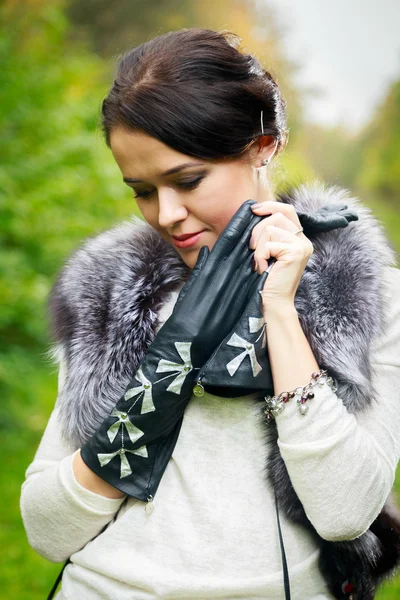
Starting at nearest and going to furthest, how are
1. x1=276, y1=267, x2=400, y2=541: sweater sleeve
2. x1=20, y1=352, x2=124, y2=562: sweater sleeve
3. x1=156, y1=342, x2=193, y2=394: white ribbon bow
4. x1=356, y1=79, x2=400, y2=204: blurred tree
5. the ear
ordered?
x1=276, y1=267, x2=400, y2=541: sweater sleeve, x1=156, y1=342, x2=193, y2=394: white ribbon bow, x1=20, y1=352, x2=124, y2=562: sweater sleeve, the ear, x1=356, y1=79, x2=400, y2=204: blurred tree

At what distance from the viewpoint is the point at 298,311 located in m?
1.70

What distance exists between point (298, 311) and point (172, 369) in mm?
364

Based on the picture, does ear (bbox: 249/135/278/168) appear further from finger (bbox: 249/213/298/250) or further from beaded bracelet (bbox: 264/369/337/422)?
beaded bracelet (bbox: 264/369/337/422)

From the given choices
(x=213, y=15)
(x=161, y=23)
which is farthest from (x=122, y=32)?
(x=213, y=15)

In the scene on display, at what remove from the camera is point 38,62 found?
5.71m

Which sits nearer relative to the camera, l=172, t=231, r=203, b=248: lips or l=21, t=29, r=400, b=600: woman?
l=21, t=29, r=400, b=600: woman

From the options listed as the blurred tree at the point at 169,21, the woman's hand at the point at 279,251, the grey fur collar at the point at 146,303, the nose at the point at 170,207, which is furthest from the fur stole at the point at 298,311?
the blurred tree at the point at 169,21

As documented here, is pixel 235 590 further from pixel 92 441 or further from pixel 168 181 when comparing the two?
pixel 168 181

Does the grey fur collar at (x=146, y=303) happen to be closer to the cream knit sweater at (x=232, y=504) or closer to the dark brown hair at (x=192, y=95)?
the cream knit sweater at (x=232, y=504)

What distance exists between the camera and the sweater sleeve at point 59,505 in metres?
1.71

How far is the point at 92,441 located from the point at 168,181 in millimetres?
691

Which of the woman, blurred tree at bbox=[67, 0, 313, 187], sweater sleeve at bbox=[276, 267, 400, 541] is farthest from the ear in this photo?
blurred tree at bbox=[67, 0, 313, 187]

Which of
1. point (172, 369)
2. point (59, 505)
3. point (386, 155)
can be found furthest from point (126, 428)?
point (386, 155)

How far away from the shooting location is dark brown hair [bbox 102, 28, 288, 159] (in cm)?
164
